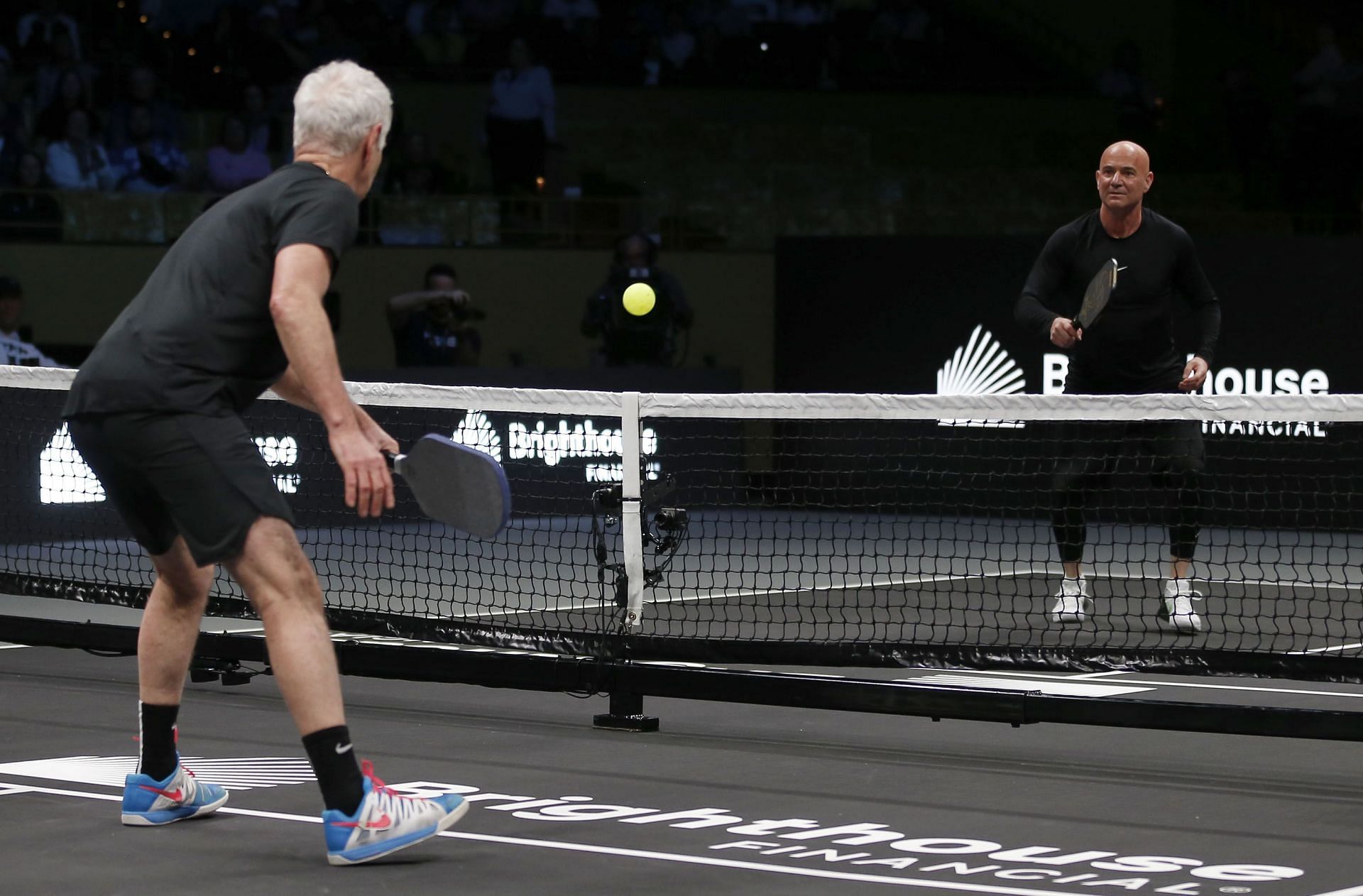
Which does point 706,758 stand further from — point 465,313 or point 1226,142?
point 1226,142

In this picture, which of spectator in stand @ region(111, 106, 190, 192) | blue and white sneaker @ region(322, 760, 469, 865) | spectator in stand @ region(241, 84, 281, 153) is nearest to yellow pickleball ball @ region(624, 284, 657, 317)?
spectator in stand @ region(241, 84, 281, 153)

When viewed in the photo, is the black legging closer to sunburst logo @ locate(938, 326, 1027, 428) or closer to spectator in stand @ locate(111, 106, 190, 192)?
sunburst logo @ locate(938, 326, 1027, 428)

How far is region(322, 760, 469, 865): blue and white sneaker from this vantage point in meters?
4.38

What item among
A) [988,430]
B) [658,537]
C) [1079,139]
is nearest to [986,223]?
[1079,139]

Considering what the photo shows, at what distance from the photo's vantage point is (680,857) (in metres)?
4.55

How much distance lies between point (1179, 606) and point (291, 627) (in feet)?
14.2

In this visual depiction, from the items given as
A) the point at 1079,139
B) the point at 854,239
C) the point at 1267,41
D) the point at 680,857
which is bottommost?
the point at 680,857

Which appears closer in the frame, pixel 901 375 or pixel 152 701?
pixel 152 701

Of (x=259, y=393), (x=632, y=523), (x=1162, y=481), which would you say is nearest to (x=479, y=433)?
(x=1162, y=481)

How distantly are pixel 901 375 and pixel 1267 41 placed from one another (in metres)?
8.95

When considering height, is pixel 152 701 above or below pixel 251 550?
below

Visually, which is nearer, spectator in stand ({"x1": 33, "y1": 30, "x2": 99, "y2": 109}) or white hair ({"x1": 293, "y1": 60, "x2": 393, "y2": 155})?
white hair ({"x1": 293, "y1": 60, "x2": 393, "y2": 155})

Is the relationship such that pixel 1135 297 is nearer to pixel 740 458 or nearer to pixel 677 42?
pixel 740 458

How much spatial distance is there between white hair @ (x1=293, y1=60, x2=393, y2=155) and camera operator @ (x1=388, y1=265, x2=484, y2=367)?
9.22 meters
